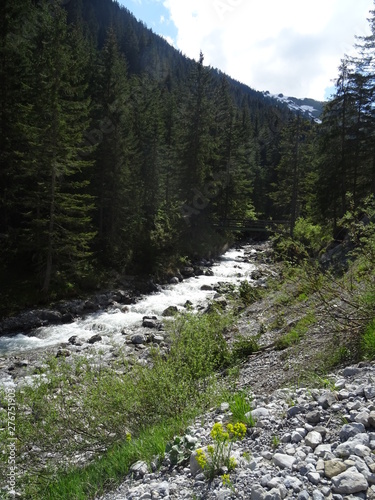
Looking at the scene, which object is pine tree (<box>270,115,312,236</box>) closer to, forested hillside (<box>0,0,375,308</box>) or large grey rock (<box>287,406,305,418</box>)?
forested hillside (<box>0,0,375,308</box>)

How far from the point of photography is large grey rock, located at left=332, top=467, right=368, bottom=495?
2.41m

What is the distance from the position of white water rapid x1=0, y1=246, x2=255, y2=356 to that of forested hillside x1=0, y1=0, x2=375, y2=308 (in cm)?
288

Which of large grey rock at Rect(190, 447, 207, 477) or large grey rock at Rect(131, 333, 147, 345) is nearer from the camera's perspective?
large grey rock at Rect(190, 447, 207, 477)

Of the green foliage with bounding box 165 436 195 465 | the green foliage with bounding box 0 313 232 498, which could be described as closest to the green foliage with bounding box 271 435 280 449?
the green foliage with bounding box 165 436 195 465

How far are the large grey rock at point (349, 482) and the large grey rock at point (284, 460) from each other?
380 millimetres

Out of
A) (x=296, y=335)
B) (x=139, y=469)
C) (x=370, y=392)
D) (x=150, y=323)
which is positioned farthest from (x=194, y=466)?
(x=150, y=323)

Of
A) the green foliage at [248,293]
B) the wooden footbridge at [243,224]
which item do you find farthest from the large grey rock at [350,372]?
the wooden footbridge at [243,224]

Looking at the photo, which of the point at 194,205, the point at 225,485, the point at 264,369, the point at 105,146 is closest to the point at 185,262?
the point at 194,205

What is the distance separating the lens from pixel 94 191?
24.0 m

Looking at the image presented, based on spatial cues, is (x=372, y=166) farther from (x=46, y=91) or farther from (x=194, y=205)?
(x=46, y=91)

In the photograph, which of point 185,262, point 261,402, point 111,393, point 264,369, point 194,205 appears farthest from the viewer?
point 194,205

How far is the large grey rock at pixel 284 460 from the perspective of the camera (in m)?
2.80

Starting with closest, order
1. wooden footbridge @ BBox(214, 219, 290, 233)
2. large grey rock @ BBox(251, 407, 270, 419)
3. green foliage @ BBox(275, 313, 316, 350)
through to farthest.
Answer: large grey rock @ BBox(251, 407, 270, 419) → green foliage @ BBox(275, 313, 316, 350) → wooden footbridge @ BBox(214, 219, 290, 233)

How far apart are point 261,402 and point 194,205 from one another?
96.3ft
